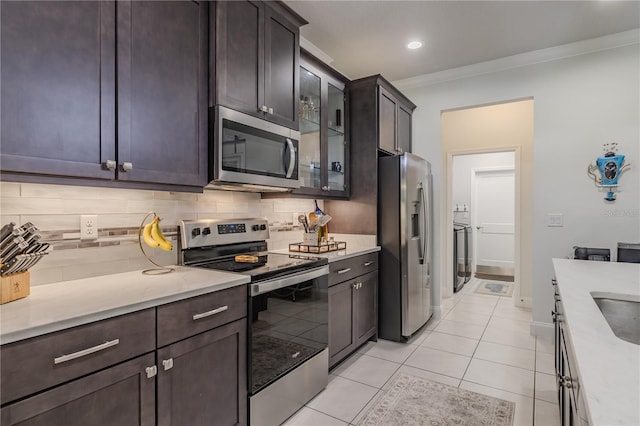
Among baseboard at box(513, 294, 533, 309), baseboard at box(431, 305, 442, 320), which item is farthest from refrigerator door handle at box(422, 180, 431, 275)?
baseboard at box(513, 294, 533, 309)

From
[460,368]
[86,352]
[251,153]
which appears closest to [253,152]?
[251,153]

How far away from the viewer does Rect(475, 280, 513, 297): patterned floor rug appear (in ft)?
16.3

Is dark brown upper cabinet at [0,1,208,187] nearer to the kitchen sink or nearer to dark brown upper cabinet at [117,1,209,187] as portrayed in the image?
dark brown upper cabinet at [117,1,209,187]

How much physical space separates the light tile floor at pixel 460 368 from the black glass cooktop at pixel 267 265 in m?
0.89

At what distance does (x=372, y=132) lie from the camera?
3148 mm

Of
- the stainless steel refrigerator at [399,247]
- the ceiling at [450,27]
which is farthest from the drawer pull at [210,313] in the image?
the ceiling at [450,27]

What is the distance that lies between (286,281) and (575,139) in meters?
3.06

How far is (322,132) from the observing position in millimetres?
2908

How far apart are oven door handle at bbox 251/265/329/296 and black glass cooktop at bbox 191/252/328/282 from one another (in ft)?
0.09

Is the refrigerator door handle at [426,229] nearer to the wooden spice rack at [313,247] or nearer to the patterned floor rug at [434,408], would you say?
the wooden spice rack at [313,247]

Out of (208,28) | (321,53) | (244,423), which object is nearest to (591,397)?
(244,423)

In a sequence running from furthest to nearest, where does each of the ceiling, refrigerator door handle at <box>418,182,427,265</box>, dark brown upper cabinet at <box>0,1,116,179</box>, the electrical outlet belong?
refrigerator door handle at <box>418,182,427,265</box>, the ceiling, the electrical outlet, dark brown upper cabinet at <box>0,1,116,179</box>

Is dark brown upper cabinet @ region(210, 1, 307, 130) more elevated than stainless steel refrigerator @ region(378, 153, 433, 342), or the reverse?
dark brown upper cabinet @ region(210, 1, 307, 130)

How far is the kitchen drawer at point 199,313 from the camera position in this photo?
135cm
